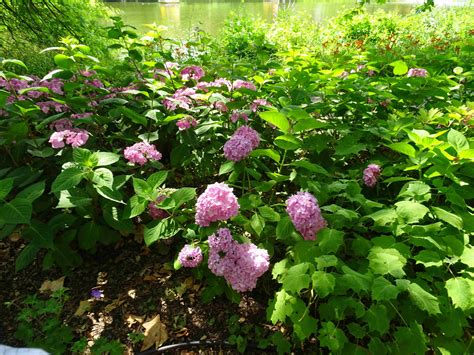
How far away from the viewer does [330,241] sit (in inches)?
52.6

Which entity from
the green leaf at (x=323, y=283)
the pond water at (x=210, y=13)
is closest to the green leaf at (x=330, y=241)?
the green leaf at (x=323, y=283)

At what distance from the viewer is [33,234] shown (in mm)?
1686

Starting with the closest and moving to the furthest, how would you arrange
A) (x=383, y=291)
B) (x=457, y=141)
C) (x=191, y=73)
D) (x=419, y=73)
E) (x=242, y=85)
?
(x=383, y=291) < (x=457, y=141) < (x=242, y=85) < (x=419, y=73) < (x=191, y=73)

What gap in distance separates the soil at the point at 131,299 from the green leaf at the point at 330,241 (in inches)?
23.0

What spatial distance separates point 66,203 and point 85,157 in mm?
230

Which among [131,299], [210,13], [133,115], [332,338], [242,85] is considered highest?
[242,85]

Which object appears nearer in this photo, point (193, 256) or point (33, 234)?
point (193, 256)

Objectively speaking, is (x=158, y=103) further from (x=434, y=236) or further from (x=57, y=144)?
(x=434, y=236)

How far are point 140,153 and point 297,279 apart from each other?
3.49ft

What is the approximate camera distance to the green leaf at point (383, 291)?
1.14 meters

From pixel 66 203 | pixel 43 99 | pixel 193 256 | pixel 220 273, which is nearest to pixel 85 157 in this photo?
pixel 66 203

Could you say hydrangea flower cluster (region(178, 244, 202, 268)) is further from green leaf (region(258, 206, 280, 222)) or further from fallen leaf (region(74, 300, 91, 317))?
fallen leaf (region(74, 300, 91, 317))

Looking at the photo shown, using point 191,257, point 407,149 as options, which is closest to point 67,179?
point 191,257

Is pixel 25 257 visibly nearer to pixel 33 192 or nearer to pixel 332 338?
pixel 33 192
